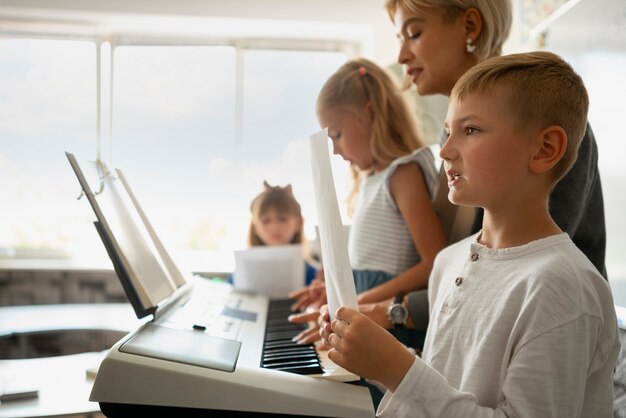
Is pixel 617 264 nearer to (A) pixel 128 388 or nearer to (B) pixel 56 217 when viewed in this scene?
(A) pixel 128 388

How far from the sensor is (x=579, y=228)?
89cm

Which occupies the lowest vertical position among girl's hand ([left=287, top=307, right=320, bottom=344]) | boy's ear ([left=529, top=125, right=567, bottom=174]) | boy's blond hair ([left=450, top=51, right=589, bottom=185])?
girl's hand ([left=287, top=307, right=320, bottom=344])

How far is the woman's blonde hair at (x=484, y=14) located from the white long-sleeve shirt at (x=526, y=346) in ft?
1.64

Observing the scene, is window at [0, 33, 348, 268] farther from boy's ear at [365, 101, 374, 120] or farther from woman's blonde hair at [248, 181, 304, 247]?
boy's ear at [365, 101, 374, 120]

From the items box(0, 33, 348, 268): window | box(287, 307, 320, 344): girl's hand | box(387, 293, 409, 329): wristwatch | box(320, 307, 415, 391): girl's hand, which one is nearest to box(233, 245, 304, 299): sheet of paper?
box(287, 307, 320, 344): girl's hand

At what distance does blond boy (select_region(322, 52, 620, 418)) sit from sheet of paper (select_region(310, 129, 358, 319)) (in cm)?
4

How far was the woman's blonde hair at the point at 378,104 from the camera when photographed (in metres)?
1.37

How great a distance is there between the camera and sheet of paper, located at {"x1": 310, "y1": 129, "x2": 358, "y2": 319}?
2.38ft

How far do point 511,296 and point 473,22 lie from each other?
622 millimetres

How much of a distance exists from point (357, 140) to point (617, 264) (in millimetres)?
A: 674

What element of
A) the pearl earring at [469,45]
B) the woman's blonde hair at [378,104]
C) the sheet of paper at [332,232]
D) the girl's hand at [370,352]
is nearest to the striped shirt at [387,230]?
the woman's blonde hair at [378,104]

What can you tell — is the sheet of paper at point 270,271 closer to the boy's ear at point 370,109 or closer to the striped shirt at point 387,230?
the striped shirt at point 387,230

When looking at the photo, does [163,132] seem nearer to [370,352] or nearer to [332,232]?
[332,232]

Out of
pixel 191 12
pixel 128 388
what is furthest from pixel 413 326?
pixel 191 12
